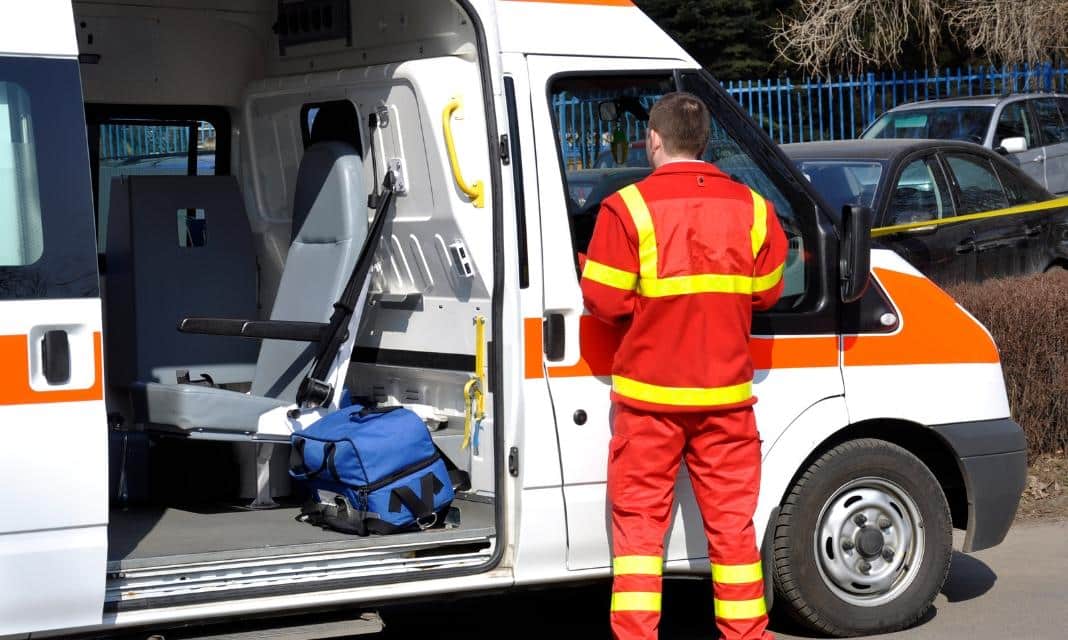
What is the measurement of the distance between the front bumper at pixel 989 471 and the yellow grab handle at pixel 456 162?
184cm

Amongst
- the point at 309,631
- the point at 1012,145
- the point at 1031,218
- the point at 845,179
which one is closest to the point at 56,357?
the point at 309,631

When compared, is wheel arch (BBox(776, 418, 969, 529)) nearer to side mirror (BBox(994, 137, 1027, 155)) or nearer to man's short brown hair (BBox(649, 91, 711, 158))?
man's short brown hair (BBox(649, 91, 711, 158))

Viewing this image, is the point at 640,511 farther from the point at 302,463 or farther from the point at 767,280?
the point at 302,463

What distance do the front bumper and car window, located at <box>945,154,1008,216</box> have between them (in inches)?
180

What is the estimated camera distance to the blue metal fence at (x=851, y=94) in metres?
18.1

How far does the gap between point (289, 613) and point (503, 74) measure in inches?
69.4

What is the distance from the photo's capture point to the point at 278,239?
644cm

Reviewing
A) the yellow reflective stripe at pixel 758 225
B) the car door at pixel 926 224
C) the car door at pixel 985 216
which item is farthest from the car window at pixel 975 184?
the yellow reflective stripe at pixel 758 225

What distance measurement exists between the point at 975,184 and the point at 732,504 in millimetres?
6070

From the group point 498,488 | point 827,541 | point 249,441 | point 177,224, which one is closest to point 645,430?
point 498,488

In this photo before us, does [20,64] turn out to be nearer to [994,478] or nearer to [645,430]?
[645,430]

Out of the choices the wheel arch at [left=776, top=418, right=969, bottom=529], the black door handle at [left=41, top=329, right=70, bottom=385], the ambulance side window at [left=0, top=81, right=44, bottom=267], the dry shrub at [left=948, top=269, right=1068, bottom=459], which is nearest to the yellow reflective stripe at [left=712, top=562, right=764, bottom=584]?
the wheel arch at [left=776, top=418, right=969, bottom=529]

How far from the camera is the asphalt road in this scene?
19.0 ft

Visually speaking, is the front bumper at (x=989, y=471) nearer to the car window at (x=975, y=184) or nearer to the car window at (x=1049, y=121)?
the car window at (x=975, y=184)
